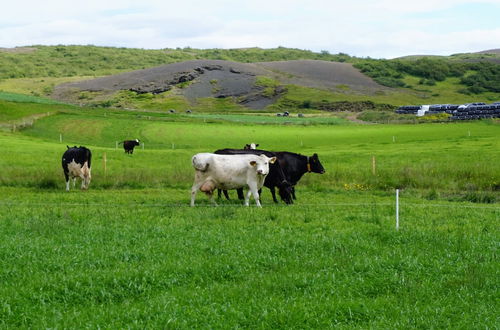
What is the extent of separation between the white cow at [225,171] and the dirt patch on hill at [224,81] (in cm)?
11146

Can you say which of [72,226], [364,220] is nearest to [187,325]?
[72,226]

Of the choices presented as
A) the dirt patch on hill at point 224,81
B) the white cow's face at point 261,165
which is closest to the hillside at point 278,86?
the dirt patch on hill at point 224,81

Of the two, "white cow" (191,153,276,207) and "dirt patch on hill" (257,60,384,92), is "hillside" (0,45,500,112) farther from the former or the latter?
"white cow" (191,153,276,207)

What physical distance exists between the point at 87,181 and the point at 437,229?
1784 centimetres

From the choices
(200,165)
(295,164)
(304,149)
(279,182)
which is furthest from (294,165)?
(304,149)

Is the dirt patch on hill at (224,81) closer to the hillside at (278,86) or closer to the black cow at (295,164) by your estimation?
the hillside at (278,86)

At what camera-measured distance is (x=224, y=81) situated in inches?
6220

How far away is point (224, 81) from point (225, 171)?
13778 cm

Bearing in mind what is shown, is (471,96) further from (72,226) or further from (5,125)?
(72,226)

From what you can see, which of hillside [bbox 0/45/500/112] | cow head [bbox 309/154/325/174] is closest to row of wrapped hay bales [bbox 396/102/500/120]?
hillside [bbox 0/45/500/112]

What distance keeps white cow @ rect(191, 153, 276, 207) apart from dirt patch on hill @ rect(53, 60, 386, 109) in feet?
366

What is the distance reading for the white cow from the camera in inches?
857

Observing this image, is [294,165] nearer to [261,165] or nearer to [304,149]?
[261,165]

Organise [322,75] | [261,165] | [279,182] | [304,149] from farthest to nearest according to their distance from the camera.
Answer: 1. [322,75]
2. [304,149]
3. [279,182]
4. [261,165]
